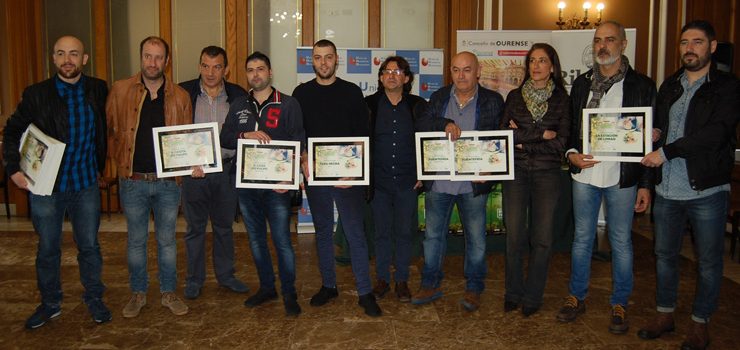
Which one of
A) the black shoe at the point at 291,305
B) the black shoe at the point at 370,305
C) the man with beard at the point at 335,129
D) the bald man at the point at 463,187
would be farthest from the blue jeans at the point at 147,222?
the bald man at the point at 463,187

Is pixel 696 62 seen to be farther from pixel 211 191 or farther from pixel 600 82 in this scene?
pixel 211 191

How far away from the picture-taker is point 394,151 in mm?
3717

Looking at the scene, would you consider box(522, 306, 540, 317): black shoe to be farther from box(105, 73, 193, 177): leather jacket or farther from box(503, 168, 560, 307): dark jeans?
box(105, 73, 193, 177): leather jacket

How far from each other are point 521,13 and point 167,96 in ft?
25.0

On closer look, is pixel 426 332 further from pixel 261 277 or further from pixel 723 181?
pixel 723 181

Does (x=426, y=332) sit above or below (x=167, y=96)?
below

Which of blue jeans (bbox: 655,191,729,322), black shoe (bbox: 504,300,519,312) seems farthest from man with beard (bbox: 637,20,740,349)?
black shoe (bbox: 504,300,519,312)

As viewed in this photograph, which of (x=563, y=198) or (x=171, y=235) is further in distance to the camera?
(x=563, y=198)

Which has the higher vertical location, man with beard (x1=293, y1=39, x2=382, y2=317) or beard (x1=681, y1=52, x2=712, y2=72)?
beard (x1=681, y1=52, x2=712, y2=72)

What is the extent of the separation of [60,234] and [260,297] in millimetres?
1240

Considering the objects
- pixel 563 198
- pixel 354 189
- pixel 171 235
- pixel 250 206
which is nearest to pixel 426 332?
pixel 354 189

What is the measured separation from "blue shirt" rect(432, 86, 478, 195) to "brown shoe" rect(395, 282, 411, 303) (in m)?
0.71

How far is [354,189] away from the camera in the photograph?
11.9 ft

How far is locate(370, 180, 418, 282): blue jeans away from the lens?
3.79 metres
